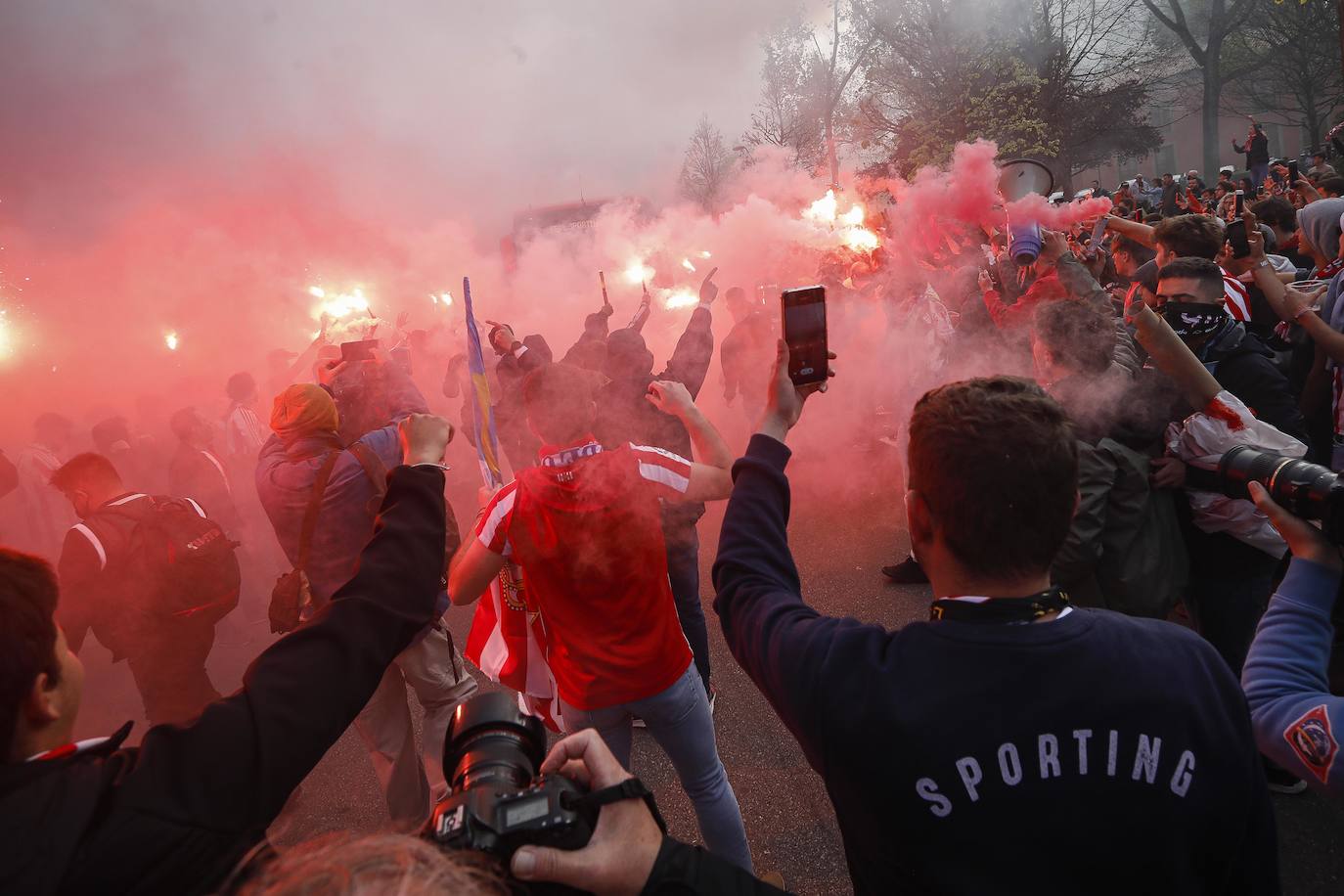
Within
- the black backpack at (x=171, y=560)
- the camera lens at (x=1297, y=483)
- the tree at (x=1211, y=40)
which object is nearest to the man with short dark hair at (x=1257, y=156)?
the tree at (x=1211, y=40)

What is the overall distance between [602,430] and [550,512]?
202 centimetres

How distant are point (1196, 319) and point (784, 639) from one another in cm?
261

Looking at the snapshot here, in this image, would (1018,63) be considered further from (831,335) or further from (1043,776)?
(1043,776)

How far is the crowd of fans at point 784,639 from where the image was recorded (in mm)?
1016

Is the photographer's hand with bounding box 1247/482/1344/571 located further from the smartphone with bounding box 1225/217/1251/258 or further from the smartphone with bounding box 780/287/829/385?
the smartphone with bounding box 1225/217/1251/258

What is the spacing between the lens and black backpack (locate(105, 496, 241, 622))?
3.32m

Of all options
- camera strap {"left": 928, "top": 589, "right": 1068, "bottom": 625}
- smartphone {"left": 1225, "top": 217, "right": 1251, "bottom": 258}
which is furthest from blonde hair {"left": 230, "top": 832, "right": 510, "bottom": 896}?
smartphone {"left": 1225, "top": 217, "right": 1251, "bottom": 258}

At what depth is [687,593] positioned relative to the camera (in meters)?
3.64

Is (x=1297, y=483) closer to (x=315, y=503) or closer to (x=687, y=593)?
(x=687, y=593)

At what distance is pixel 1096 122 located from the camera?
19594 mm

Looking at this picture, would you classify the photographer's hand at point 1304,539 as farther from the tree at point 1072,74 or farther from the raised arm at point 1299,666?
the tree at point 1072,74

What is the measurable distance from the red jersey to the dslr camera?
1198 millimetres

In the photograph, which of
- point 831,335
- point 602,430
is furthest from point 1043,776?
point 831,335

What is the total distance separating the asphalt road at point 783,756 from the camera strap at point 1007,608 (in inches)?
8.7
